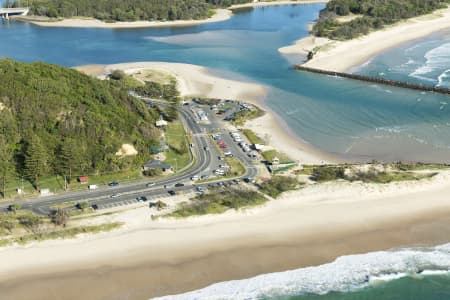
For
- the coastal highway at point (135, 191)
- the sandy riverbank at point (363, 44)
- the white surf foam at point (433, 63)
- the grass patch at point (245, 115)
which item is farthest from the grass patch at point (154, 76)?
the white surf foam at point (433, 63)

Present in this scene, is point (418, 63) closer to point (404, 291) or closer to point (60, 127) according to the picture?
point (404, 291)

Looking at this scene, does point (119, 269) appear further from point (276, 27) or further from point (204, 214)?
point (276, 27)

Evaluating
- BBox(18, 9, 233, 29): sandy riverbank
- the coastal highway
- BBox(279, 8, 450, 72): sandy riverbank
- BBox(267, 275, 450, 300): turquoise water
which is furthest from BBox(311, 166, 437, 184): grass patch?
BBox(18, 9, 233, 29): sandy riverbank

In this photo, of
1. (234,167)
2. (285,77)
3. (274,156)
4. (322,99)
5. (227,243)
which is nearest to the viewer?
(227,243)

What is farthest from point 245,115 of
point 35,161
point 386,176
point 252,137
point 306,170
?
point 35,161

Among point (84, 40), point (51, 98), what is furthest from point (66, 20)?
point (51, 98)

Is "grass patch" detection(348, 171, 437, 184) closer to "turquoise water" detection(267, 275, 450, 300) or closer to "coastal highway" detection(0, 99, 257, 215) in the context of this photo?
"coastal highway" detection(0, 99, 257, 215)
